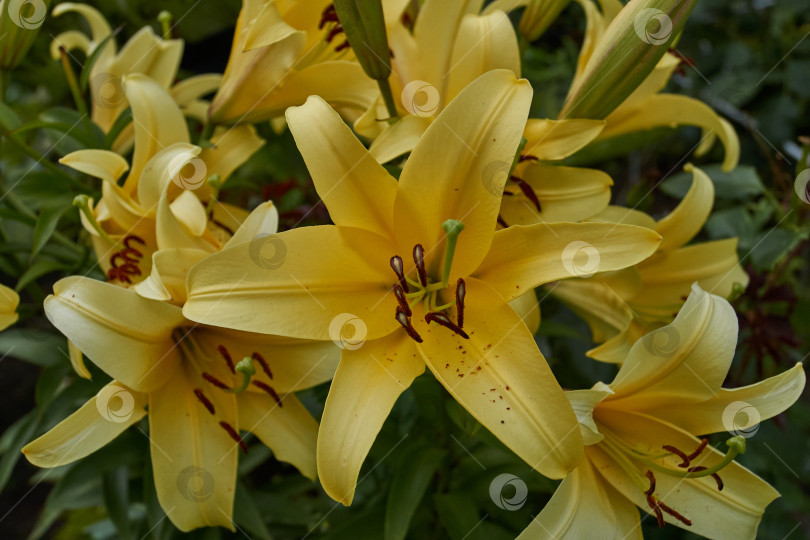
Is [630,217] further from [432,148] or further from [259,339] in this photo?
[259,339]

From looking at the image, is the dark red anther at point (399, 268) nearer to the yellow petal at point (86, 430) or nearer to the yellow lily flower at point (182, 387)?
the yellow lily flower at point (182, 387)

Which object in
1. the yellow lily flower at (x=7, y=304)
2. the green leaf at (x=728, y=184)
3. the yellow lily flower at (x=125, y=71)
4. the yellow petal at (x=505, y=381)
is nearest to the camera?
the yellow petal at (x=505, y=381)

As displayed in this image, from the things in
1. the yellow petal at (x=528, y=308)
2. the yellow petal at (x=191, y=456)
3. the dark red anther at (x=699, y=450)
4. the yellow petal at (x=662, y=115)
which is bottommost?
the yellow petal at (x=191, y=456)

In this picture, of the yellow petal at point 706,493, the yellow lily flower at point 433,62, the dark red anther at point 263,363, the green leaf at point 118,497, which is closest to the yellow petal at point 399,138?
the yellow lily flower at point 433,62

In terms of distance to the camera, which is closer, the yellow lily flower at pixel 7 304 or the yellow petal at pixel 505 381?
the yellow petal at pixel 505 381

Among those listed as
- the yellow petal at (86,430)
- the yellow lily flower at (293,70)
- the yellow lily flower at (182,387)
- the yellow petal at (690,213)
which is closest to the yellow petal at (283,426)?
the yellow lily flower at (182,387)

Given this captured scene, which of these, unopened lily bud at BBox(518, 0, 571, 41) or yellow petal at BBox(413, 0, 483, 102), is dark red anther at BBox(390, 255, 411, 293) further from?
unopened lily bud at BBox(518, 0, 571, 41)

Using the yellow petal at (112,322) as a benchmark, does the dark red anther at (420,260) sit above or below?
above

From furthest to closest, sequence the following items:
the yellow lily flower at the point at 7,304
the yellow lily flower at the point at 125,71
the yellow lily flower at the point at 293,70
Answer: the yellow lily flower at the point at 125,71 → the yellow lily flower at the point at 293,70 → the yellow lily flower at the point at 7,304
